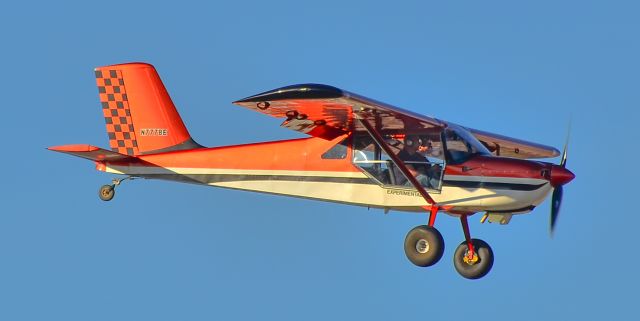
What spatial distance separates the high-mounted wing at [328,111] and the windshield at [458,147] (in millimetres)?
198

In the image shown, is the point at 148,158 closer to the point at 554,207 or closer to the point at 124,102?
the point at 124,102

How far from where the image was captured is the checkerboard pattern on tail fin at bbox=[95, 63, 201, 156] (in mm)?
18641

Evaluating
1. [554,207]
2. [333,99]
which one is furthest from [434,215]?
[333,99]

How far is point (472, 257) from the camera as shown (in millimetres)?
16656

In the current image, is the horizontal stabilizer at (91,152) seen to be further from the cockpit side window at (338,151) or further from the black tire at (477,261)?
the black tire at (477,261)

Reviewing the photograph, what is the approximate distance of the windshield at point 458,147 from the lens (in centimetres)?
1627

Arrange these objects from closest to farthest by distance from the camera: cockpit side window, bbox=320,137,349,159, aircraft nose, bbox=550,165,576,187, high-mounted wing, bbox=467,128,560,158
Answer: aircraft nose, bbox=550,165,576,187, cockpit side window, bbox=320,137,349,159, high-mounted wing, bbox=467,128,560,158

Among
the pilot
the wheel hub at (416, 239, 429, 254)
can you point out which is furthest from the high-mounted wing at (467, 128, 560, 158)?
the wheel hub at (416, 239, 429, 254)

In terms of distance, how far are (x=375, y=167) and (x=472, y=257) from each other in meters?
1.96

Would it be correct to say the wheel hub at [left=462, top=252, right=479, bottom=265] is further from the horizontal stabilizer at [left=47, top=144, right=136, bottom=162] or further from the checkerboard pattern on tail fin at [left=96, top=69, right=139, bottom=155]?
the checkerboard pattern on tail fin at [left=96, top=69, right=139, bottom=155]

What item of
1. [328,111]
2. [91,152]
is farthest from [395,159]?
[91,152]

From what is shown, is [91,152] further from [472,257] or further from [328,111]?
[472,257]

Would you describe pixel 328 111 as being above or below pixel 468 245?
above

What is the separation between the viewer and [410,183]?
16375 millimetres
